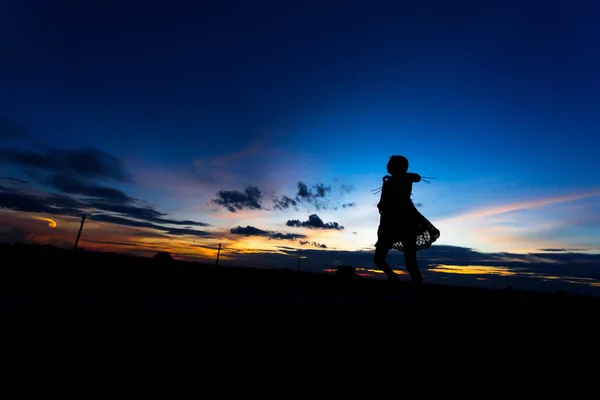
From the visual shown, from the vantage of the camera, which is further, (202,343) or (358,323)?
(358,323)

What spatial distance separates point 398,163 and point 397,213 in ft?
4.15

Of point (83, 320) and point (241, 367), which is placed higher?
point (83, 320)

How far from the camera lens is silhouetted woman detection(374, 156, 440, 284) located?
745cm

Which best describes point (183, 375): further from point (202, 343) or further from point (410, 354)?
point (410, 354)

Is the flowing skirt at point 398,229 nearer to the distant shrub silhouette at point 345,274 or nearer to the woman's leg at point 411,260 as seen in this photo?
the woman's leg at point 411,260

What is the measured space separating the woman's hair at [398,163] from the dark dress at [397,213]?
254 millimetres

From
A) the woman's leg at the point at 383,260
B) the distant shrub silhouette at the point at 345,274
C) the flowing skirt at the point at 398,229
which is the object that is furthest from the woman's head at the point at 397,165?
the distant shrub silhouette at the point at 345,274

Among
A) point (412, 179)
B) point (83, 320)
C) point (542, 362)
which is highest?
point (412, 179)

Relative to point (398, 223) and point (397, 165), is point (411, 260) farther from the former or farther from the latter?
point (397, 165)

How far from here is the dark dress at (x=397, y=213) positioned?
24.5ft

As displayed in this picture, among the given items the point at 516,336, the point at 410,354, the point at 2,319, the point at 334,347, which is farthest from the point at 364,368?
the point at 516,336

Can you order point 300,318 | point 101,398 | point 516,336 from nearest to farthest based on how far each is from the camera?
point 101,398 < point 300,318 < point 516,336

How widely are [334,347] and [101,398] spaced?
3.50 feet

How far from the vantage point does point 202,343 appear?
4.39ft
